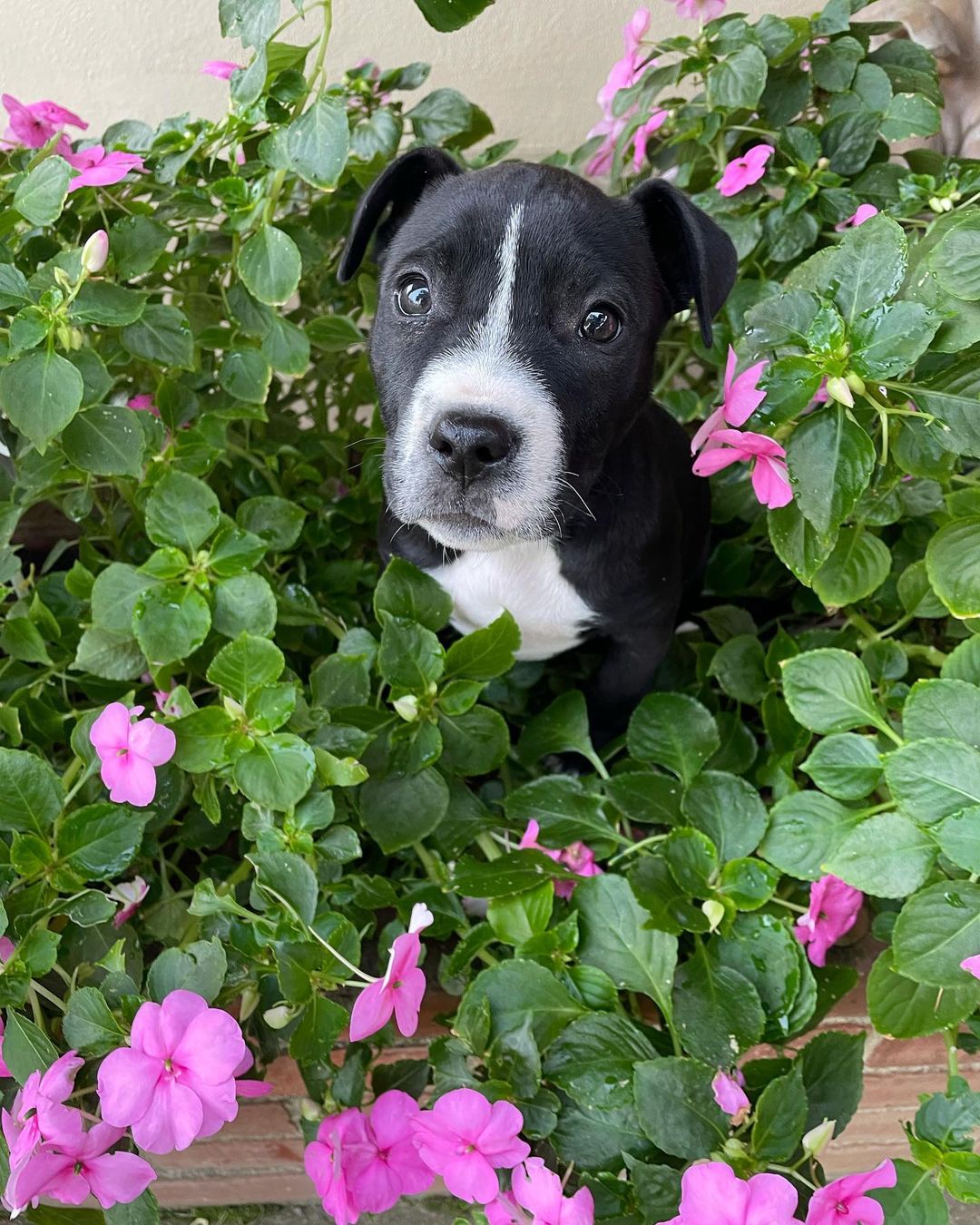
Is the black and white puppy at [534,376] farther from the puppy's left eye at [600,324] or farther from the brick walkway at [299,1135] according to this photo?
the brick walkway at [299,1135]

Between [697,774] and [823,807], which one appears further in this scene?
[697,774]

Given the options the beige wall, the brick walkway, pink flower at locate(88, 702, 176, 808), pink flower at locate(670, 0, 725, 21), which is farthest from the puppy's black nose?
the beige wall

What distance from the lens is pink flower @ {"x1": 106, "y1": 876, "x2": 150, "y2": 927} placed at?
→ 1.01m

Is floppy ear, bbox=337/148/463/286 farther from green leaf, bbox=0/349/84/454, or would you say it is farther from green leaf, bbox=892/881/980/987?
green leaf, bbox=892/881/980/987

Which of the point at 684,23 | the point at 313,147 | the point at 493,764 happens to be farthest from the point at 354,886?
the point at 684,23

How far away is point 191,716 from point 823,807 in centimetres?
64

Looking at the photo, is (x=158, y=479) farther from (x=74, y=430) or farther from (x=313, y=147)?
(x=313, y=147)

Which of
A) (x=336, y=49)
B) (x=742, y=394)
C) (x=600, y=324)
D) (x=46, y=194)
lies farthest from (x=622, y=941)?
(x=336, y=49)

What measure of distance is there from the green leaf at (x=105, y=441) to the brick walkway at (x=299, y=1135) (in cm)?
69

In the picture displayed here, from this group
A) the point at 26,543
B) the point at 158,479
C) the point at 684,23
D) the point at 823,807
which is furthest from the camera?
the point at 684,23

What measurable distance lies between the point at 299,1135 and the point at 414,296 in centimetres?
106

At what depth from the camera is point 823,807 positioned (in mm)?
969

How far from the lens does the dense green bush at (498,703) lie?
0.82 meters

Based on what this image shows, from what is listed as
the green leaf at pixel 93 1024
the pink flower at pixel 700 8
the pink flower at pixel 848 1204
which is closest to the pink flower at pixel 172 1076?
the green leaf at pixel 93 1024
